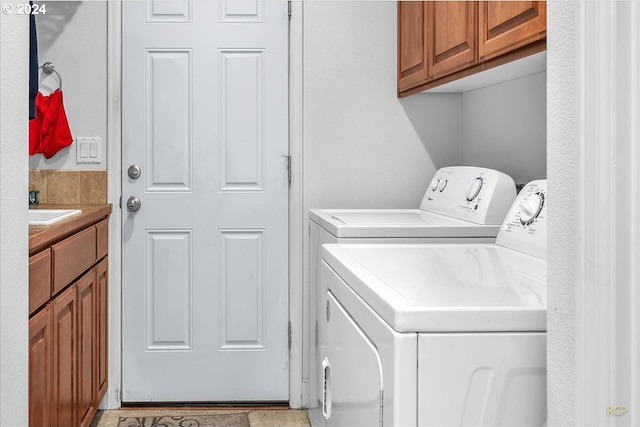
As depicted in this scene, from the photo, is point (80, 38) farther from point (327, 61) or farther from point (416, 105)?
point (416, 105)

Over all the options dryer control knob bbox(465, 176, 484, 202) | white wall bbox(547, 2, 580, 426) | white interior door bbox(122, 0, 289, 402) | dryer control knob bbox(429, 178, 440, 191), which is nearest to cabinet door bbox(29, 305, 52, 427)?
white interior door bbox(122, 0, 289, 402)

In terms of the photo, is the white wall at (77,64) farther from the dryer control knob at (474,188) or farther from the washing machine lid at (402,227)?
the dryer control knob at (474,188)

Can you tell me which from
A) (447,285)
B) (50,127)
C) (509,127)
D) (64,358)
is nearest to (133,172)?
(50,127)

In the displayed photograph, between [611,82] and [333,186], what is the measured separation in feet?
7.08

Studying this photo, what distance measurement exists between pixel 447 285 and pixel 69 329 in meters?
1.46

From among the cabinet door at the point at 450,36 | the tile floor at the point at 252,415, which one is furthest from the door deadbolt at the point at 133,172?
the cabinet door at the point at 450,36

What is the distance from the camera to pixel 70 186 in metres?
2.79

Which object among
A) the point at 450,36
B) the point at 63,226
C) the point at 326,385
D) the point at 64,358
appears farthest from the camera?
the point at 450,36

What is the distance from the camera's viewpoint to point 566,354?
0.85 meters

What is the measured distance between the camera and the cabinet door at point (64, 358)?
1922 millimetres

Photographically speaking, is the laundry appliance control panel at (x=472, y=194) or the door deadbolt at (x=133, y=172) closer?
the laundry appliance control panel at (x=472, y=194)

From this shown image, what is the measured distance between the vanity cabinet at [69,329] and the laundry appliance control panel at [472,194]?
4.54ft

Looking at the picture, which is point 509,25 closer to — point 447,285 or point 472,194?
point 472,194

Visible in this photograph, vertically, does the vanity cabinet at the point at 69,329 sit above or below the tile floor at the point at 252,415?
above
